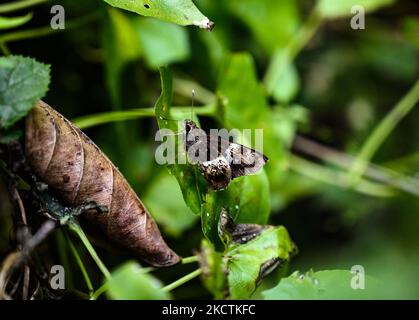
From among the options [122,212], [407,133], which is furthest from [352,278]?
[407,133]

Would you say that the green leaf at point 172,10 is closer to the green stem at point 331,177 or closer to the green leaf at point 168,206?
the green leaf at point 168,206

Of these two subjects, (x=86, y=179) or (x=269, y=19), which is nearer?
(x=86, y=179)

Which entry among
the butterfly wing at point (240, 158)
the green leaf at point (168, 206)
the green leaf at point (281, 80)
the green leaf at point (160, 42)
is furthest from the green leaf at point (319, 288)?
the green leaf at point (281, 80)

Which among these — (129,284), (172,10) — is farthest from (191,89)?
(129,284)

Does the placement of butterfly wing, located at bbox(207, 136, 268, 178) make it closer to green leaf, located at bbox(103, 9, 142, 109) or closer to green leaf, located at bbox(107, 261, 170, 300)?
green leaf, located at bbox(107, 261, 170, 300)

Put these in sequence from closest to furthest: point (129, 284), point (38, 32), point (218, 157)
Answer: point (129, 284) → point (218, 157) → point (38, 32)

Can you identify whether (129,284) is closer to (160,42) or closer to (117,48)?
(117,48)

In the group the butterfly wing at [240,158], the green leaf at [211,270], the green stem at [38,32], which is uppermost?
the green stem at [38,32]
